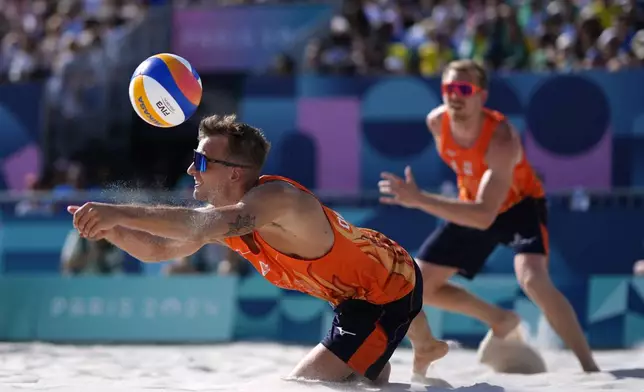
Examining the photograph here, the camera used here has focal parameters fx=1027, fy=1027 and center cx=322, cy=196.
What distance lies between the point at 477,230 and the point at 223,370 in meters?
1.73

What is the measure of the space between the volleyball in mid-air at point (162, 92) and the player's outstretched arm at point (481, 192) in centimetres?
106

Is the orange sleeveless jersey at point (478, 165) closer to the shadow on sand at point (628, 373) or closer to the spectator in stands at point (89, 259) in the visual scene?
the shadow on sand at point (628, 373)

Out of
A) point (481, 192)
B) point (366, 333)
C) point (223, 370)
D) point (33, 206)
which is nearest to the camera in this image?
point (366, 333)

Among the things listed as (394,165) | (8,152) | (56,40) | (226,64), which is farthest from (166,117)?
(56,40)

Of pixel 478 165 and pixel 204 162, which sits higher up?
pixel 478 165

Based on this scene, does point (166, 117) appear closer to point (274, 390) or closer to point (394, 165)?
point (274, 390)

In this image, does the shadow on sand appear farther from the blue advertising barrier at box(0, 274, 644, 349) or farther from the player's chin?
the player's chin

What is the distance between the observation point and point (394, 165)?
349 inches

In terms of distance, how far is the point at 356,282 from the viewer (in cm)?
448

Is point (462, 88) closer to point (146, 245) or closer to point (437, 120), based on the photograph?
point (437, 120)

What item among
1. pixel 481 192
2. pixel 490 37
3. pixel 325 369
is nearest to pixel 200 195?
pixel 325 369

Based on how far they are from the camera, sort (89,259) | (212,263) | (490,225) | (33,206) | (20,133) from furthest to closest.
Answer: (20,133)
(33,206)
(89,259)
(212,263)
(490,225)

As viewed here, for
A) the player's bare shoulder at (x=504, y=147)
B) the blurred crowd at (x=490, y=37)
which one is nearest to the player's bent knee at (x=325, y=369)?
the player's bare shoulder at (x=504, y=147)

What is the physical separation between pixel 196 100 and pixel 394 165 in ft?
14.2
